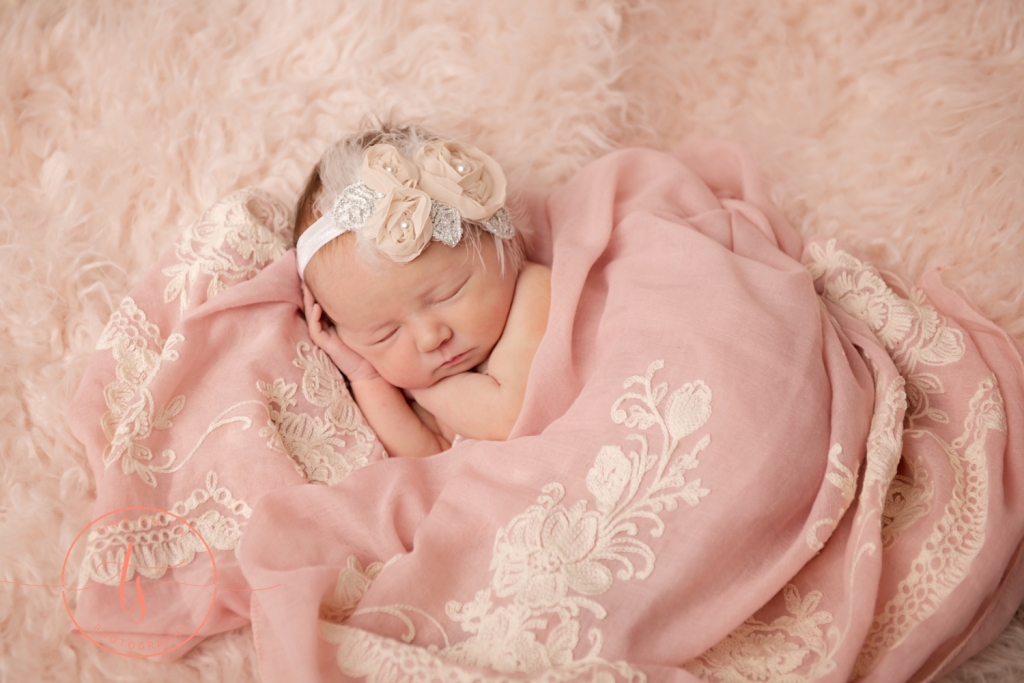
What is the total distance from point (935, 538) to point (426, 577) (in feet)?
2.95

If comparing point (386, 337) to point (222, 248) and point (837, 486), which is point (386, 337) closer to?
point (222, 248)

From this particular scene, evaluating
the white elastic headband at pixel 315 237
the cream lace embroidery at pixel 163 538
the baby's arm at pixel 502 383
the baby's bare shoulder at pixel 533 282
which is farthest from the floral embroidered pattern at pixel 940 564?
the white elastic headband at pixel 315 237

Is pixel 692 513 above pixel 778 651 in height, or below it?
above

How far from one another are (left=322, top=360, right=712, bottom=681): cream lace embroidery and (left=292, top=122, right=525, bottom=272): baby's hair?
50cm

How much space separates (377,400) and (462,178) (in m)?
0.56

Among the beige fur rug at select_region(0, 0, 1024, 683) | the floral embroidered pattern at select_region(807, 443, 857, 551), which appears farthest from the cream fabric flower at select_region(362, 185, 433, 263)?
the floral embroidered pattern at select_region(807, 443, 857, 551)

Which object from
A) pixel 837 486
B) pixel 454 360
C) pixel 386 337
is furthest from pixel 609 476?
pixel 386 337

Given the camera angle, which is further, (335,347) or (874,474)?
(335,347)

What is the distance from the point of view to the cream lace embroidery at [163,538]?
135 centimetres

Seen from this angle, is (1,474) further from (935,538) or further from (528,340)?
(935,538)

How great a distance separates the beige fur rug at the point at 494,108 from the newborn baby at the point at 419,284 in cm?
28

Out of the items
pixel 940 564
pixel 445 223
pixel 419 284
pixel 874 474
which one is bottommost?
pixel 940 564

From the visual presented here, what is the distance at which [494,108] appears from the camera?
6.47ft

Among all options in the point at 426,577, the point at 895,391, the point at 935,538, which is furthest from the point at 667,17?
the point at 426,577
